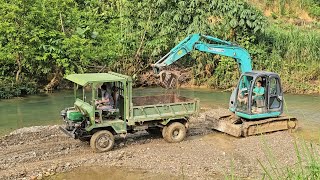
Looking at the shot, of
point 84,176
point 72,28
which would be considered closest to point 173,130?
point 84,176

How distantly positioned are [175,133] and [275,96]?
131 inches

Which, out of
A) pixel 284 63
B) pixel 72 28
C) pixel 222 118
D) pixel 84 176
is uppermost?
pixel 72 28

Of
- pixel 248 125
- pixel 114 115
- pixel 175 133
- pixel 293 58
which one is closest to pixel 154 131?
pixel 175 133

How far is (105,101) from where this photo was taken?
11.4 metres

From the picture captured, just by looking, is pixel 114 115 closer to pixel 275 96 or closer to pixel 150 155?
pixel 150 155

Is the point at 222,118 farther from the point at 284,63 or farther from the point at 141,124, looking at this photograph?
the point at 284,63

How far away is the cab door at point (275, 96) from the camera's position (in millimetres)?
12695

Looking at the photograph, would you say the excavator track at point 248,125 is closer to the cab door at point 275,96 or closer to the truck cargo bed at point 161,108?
the cab door at point 275,96

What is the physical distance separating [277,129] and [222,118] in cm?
171

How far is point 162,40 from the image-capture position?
22.4 metres

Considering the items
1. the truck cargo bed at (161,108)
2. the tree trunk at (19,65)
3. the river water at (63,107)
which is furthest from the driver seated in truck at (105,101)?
the tree trunk at (19,65)

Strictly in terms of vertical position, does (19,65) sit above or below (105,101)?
above

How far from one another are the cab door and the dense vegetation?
8.52 m

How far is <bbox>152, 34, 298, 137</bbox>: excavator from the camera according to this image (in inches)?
489
